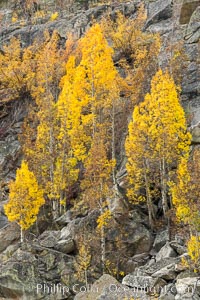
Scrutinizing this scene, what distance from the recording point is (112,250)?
2038 cm

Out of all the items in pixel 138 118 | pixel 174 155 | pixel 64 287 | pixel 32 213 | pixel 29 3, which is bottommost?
pixel 64 287

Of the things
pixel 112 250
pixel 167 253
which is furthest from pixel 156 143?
pixel 167 253

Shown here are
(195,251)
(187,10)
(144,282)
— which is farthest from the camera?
(187,10)

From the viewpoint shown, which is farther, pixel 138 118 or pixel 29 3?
pixel 29 3

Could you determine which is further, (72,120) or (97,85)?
(97,85)

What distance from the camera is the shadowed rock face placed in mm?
31875

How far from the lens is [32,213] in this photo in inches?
878

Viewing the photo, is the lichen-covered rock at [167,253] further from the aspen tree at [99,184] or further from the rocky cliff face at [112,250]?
the aspen tree at [99,184]

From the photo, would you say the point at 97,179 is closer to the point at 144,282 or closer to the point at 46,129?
the point at 144,282

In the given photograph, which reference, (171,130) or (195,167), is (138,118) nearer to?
(171,130)

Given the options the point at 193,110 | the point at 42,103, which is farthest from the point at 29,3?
the point at 193,110

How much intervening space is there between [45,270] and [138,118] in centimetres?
848

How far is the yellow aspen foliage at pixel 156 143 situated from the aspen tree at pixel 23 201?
514 cm

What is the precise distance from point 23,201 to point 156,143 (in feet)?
24.2
